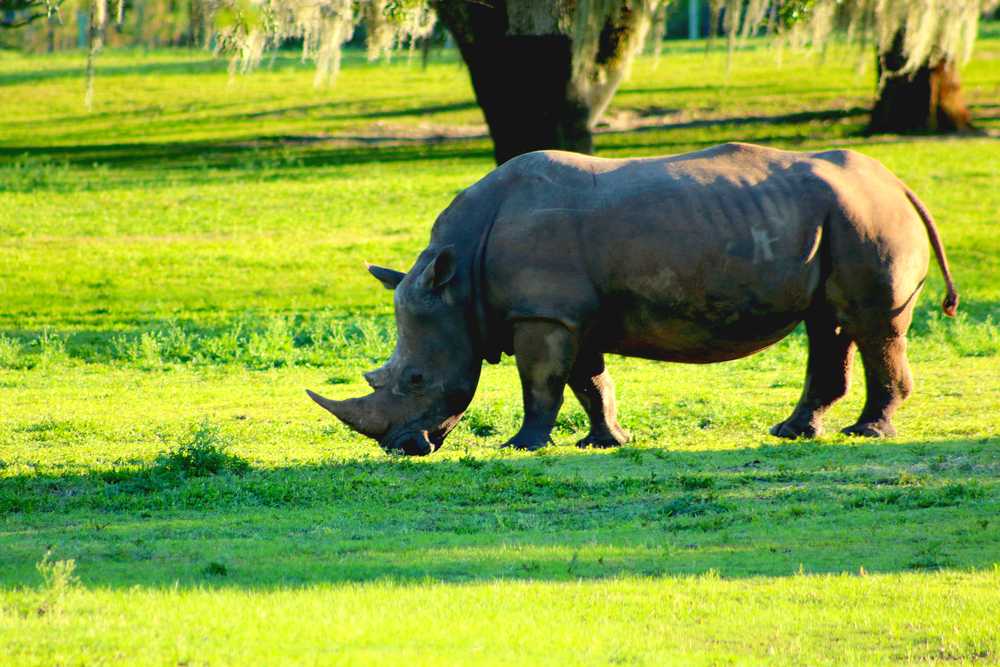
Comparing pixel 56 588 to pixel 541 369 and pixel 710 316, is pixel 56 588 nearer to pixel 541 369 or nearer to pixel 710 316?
pixel 541 369

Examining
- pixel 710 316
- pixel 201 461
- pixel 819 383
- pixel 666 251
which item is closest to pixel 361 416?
pixel 201 461

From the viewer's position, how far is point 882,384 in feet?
38.7

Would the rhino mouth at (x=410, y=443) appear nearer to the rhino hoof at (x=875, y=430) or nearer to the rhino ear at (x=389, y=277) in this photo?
the rhino ear at (x=389, y=277)

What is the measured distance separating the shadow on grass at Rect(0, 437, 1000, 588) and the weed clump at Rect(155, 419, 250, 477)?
0.13 m

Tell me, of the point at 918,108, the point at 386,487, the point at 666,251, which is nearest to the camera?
the point at 386,487

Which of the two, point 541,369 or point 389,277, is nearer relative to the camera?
point 541,369

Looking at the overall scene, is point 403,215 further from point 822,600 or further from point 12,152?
point 822,600

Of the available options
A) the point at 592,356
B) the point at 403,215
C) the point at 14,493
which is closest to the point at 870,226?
the point at 592,356

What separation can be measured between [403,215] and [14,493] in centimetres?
1680

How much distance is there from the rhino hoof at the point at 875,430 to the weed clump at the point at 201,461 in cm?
448

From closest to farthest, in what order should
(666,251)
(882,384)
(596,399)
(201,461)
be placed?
(201,461)
(666,251)
(882,384)
(596,399)

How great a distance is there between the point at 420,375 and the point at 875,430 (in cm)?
337

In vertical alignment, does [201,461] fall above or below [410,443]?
above

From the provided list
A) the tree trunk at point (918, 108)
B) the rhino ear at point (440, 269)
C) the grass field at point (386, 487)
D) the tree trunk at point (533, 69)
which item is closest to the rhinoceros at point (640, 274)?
the rhino ear at point (440, 269)
